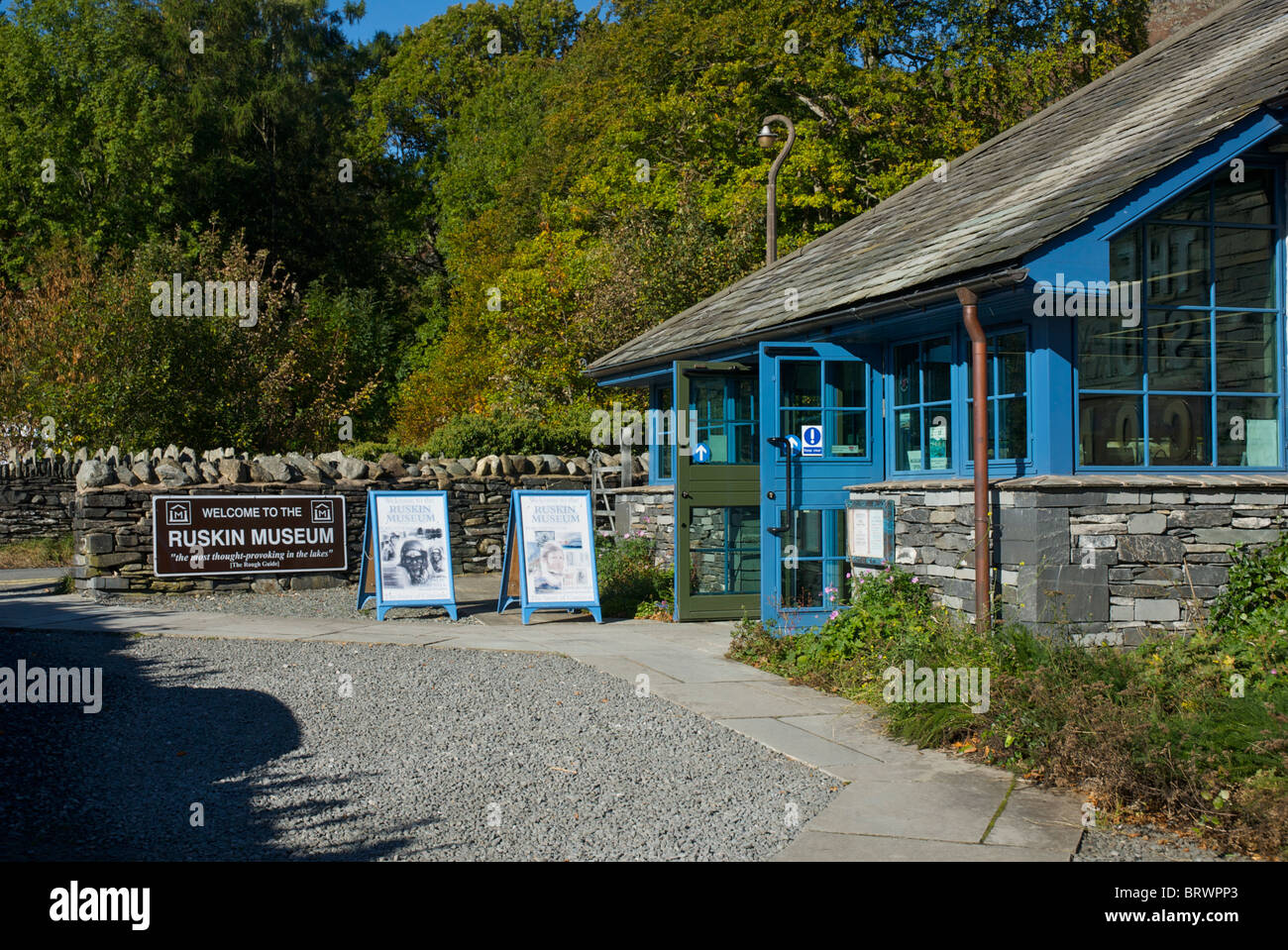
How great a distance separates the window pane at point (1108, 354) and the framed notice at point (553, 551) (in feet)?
18.1

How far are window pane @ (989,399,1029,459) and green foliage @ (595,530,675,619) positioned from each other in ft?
15.5

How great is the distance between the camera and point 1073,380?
25.7 feet

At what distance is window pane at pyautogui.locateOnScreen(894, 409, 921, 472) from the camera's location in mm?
9570

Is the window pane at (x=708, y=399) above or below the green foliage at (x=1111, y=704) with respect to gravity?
above

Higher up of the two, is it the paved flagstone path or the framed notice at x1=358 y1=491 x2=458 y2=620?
the framed notice at x1=358 y1=491 x2=458 y2=620

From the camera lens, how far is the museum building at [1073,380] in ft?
24.7

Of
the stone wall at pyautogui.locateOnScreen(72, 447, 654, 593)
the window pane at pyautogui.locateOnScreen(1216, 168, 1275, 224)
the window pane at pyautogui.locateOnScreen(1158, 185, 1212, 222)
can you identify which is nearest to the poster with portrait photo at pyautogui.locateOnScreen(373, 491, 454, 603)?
the stone wall at pyautogui.locateOnScreen(72, 447, 654, 593)

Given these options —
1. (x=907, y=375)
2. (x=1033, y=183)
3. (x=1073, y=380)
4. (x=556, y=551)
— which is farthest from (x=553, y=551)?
(x=1033, y=183)

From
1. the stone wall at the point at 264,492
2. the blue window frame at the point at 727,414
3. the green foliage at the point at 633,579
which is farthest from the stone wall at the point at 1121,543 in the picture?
the stone wall at the point at 264,492

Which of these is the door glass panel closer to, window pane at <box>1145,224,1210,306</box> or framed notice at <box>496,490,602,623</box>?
framed notice at <box>496,490,602,623</box>

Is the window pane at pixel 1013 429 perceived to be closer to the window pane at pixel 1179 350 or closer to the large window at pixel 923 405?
the large window at pixel 923 405
